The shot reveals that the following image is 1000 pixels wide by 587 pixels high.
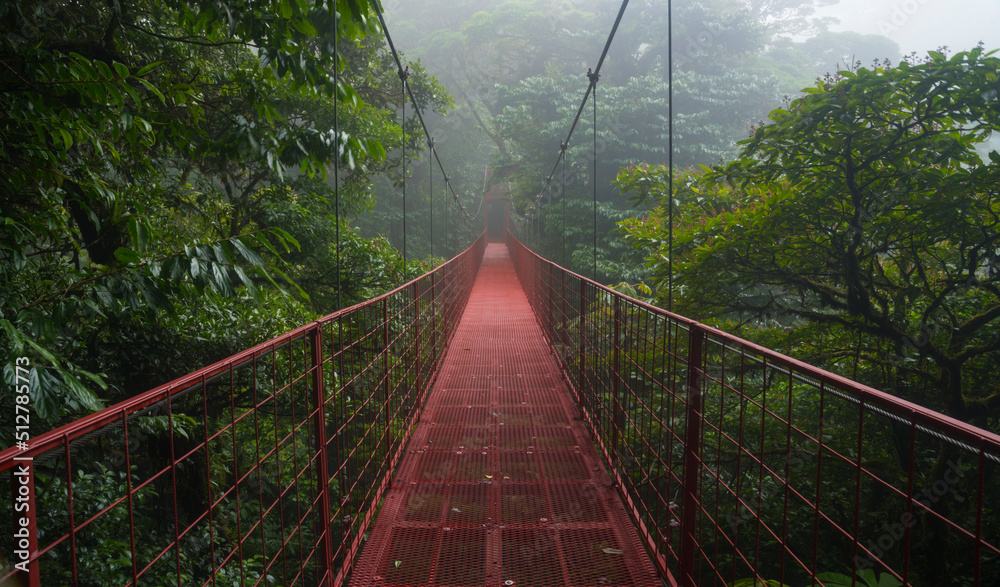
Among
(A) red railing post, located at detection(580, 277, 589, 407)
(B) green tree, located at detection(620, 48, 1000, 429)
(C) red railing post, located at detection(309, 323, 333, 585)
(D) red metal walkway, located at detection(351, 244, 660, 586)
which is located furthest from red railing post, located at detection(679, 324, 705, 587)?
(B) green tree, located at detection(620, 48, 1000, 429)

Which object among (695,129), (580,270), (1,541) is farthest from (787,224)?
(695,129)

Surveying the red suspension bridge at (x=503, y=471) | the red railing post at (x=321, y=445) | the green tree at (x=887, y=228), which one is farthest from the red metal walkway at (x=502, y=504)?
the green tree at (x=887, y=228)

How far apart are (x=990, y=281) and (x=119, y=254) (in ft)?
14.7

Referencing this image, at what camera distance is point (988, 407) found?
3375 mm

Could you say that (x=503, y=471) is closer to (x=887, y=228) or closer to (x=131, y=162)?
(x=131, y=162)

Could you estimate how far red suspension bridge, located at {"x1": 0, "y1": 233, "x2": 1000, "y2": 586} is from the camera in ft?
3.14

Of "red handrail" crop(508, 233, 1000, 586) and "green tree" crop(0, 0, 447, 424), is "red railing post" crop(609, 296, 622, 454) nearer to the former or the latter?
"red handrail" crop(508, 233, 1000, 586)

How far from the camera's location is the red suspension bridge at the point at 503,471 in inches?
37.6

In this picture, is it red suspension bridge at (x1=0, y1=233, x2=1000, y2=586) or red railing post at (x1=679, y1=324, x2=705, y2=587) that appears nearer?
red suspension bridge at (x1=0, y1=233, x2=1000, y2=586)

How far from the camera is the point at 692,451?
5.17 feet

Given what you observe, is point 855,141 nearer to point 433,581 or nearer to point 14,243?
point 433,581

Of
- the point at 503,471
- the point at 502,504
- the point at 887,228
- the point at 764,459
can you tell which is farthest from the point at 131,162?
the point at 887,228

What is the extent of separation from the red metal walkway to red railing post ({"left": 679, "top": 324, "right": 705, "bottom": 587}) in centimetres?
17

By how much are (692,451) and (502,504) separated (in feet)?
3.10
